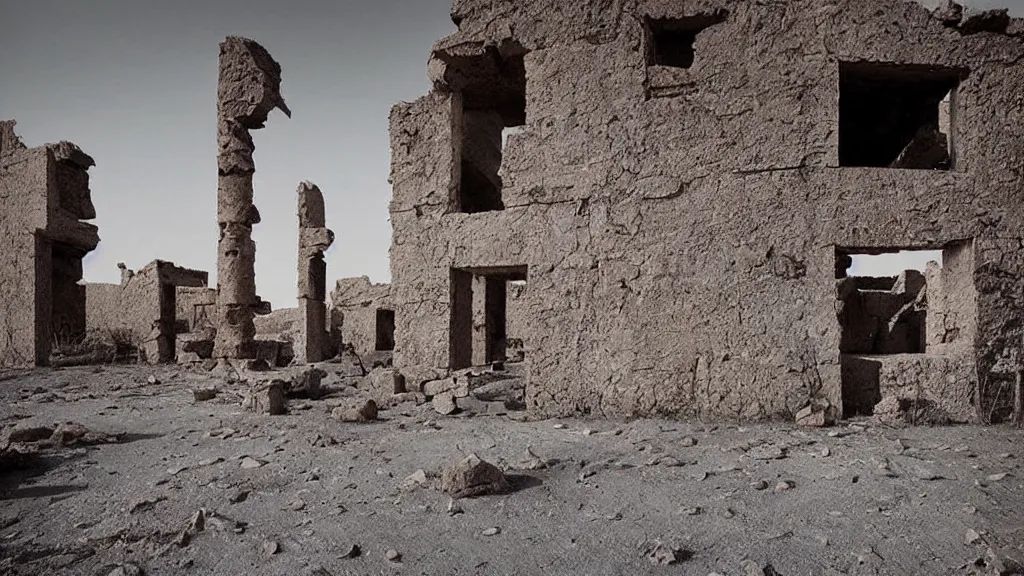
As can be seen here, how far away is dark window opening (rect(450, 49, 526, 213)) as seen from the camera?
6.17m

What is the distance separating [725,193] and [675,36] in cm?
198

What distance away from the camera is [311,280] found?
14.0 metres

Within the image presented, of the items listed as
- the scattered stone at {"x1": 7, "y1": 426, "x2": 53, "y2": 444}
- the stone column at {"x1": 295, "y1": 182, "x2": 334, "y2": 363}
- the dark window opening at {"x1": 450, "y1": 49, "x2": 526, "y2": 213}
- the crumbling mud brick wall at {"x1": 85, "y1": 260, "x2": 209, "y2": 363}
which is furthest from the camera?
the stone column at {"x1": 295, "y1": 182, "x2": 334, "y2": 363}

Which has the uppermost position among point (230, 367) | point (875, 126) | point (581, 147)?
point (875, 126)

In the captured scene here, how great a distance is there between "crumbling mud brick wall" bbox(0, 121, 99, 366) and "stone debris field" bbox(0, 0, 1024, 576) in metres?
2.84

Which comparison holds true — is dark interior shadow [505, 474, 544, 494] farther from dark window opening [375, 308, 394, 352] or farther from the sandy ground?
dark window opening [375, 308, 394, 352]

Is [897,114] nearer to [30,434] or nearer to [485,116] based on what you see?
[485,116]

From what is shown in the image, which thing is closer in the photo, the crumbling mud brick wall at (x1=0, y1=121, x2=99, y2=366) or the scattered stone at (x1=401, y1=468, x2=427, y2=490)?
the scattered stone at (x1=401, y1=468, x2=427, y2=490)

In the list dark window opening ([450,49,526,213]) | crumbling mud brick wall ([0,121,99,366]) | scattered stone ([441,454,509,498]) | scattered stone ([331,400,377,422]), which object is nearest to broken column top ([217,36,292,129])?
crumbling mud brick wall ([0,121,99,366])

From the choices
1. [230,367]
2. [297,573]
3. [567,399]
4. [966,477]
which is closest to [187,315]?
[230,367]

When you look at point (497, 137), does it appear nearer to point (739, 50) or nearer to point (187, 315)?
point (739, 50)

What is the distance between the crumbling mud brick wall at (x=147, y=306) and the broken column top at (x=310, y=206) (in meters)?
3.13

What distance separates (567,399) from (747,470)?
2.03 m

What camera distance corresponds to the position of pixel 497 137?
315 inches
